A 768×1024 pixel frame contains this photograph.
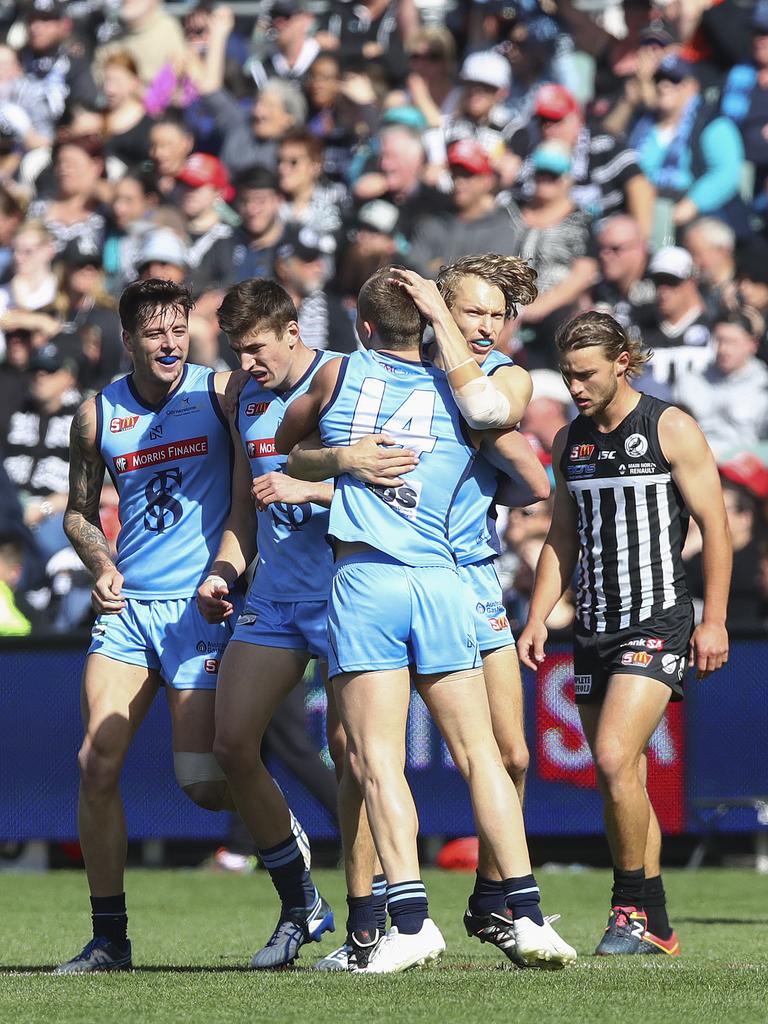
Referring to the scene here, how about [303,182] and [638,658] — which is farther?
[303,182]

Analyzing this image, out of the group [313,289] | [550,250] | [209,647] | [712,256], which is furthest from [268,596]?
[712,256]

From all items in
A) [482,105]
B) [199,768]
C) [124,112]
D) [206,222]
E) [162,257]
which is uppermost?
[124,112]

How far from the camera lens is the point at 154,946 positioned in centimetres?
768

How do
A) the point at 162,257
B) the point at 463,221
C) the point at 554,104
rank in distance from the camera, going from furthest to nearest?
the point at 554,104 → the point at 162,257 → the point at 463,221

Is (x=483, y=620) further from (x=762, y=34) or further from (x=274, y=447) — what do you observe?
(x=762, y=34)

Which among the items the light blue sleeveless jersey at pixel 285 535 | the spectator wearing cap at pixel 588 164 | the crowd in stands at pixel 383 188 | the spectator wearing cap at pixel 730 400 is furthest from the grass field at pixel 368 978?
the spectator wearing cap at pixel 588 164

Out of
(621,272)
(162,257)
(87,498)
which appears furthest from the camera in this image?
(162,257)

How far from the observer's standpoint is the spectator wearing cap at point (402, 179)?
14602 millimetres

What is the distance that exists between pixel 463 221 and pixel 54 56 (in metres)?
6.13

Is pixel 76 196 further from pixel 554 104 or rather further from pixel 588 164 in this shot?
pixel 588 164

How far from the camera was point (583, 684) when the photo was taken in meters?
7.18

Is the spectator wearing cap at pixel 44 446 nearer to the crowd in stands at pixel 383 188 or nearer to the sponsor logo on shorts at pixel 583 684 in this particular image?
the crowd in stands at pixel 383 188

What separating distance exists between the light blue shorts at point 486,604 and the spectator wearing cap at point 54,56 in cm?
1227

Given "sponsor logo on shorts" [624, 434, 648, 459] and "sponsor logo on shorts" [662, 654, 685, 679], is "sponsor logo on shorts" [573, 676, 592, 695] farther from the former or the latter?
"sponsor logo on shorts" [624, 434, 648, 459]
